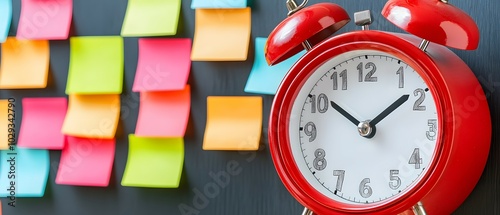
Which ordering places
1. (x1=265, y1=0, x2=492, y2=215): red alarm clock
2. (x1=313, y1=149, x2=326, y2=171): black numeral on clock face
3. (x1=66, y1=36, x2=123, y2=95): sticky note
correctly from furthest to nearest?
1. (x1=66, y1=36, x2=123, y2=95): sticky note
2. (x1=313, y1=149, x2=326, y2=171): black numeral on clock face
3. (x1=265, y1=0, x2=492, y2=215): red alarm clock

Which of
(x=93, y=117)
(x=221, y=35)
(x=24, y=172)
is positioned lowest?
(x=24, y=172)

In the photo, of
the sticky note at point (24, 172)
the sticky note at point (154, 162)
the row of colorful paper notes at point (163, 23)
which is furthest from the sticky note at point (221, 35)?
the sticky note at point (24, 172)

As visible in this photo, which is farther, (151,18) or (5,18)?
(5,18)

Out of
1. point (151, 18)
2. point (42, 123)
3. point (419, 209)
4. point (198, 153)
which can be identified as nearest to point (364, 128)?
point (419, 209)

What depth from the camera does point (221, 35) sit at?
1.41 meters

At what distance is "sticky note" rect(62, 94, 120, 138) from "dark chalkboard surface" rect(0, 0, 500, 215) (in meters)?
0.02

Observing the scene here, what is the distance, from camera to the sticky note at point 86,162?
151cm

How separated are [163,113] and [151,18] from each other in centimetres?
17

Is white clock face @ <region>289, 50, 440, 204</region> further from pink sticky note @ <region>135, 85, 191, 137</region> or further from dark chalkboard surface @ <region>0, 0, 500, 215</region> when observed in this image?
pink sticky note @ <region>135, 85, 191, 137</region>

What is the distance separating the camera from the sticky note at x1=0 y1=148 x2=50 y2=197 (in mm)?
1563

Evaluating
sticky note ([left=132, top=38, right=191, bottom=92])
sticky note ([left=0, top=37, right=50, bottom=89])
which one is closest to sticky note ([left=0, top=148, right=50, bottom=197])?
sticky note ([left=0, top=37, right=50, bottom=89])

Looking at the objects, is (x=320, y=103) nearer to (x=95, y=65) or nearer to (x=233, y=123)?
(x=233, y=123)

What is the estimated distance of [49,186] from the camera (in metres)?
1.57

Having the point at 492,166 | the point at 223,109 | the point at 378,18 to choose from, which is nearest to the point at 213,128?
the point at 223,109
